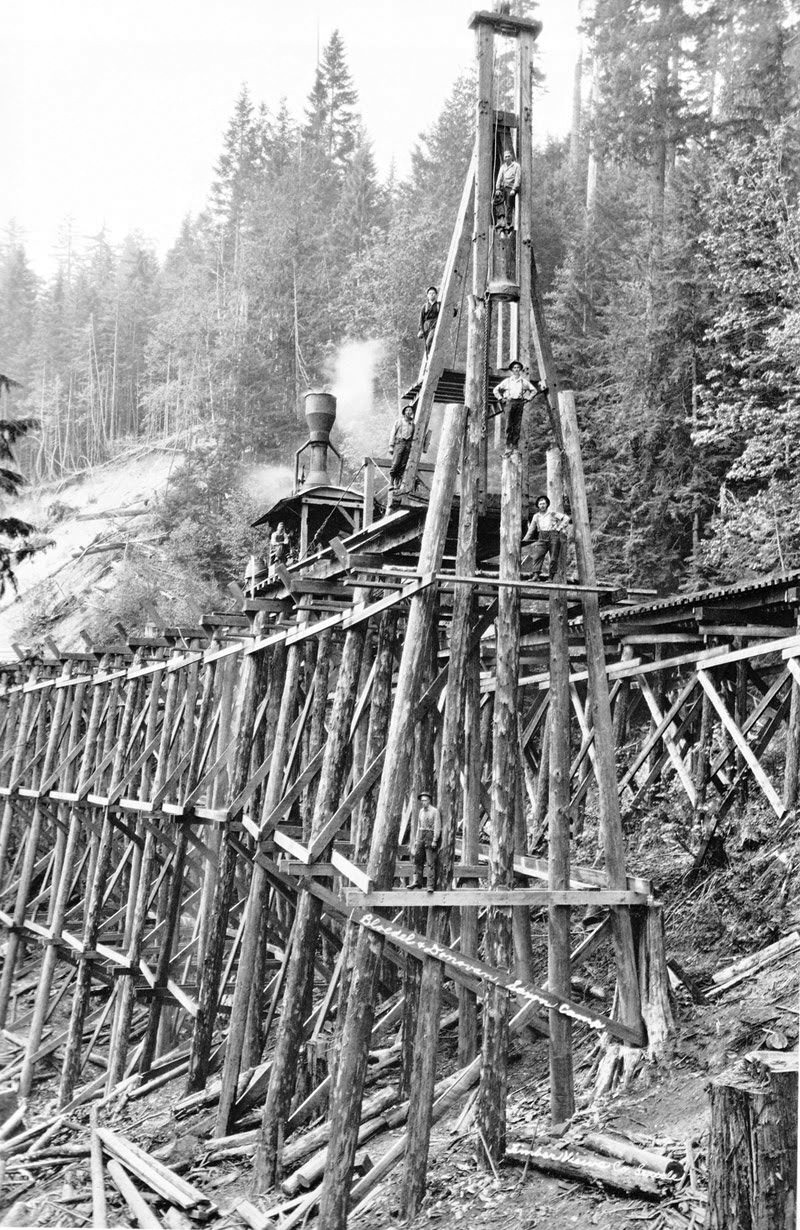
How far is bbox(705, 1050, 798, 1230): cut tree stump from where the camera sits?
386 centimetres

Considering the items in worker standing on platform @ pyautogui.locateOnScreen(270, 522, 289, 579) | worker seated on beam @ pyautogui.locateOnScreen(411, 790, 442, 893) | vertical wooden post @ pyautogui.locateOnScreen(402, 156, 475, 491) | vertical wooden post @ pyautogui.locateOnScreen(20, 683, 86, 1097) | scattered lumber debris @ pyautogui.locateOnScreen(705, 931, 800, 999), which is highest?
vertical wooden post @ pyautogui.locateOnScreen(402, 156, 475, 491)

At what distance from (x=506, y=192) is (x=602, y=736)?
14.2 feet

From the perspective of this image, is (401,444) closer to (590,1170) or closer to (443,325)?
(443,325)

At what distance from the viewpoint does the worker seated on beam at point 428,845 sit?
25.1 ft

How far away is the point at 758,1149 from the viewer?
3.86 m

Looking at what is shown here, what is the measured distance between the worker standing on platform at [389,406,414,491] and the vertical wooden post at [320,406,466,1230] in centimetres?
115

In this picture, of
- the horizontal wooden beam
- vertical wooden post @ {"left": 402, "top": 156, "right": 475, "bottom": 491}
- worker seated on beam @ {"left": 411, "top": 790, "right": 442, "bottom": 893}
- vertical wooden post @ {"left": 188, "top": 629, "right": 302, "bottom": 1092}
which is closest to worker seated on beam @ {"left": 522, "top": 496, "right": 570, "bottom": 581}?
vertical wooden post @ {"left": 402, "top": 156, "right": 475, "bottom": 491}

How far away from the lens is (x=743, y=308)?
21.6 metres

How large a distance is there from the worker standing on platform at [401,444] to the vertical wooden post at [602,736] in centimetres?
128

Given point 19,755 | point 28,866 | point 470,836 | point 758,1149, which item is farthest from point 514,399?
point 19,755

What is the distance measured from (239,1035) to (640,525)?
15.9 meters

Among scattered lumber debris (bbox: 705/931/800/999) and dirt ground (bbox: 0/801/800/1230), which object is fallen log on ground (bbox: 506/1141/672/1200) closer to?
dirt ground (bbox: 0/801/800/1230)

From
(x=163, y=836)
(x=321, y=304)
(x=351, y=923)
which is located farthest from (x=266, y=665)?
(x=321, y=304)

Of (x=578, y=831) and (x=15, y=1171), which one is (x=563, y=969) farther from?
(x=578, y=831)
